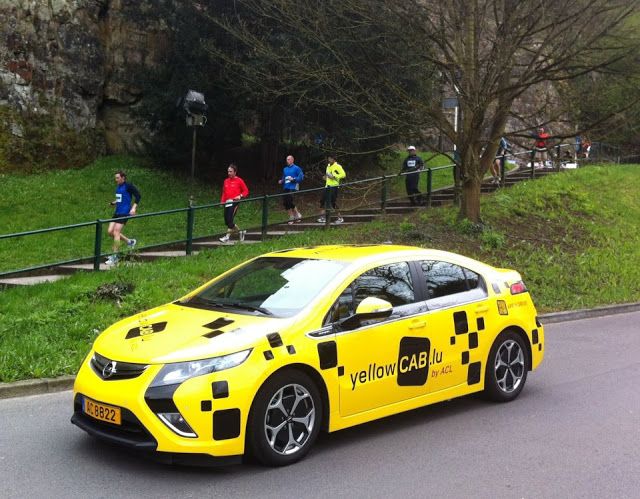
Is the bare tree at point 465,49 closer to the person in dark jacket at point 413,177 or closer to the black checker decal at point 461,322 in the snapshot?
the person in dark jacket at point 413,177

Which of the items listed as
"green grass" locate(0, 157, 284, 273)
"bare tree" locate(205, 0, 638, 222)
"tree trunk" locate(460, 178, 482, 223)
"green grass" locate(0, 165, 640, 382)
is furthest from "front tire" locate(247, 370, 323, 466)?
"tree trunk" locate(460, 178, 482, 223)

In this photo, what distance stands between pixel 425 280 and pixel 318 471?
2092mm

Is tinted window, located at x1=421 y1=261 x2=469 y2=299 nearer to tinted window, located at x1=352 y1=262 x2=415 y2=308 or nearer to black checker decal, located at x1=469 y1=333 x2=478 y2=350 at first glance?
tinted window, located at x1=352 y1=262 x2=415 y2=308

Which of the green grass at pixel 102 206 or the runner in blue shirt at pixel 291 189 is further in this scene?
the runner in blue shirt at pixel 291 189

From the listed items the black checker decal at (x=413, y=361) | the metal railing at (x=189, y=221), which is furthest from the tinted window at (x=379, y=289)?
the metal railing at (x=189, y=221)

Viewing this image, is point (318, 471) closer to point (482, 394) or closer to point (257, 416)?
point (257, 416)

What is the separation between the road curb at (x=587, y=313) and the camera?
11945mm

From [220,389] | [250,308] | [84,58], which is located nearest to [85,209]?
[84,58]

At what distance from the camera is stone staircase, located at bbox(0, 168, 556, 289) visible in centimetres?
1152

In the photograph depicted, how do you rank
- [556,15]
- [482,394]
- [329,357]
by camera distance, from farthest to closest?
1. [556,15]
2. [482,394]
3. [329,357]

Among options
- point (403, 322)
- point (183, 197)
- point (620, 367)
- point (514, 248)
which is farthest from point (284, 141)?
point (403, 322)

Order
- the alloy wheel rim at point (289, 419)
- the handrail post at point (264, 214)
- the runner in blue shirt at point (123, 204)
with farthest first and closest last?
the handrail post at point (264, 214) < the runner in blue shirt at point (123, 204) < the alloy wheel rim at point (289, 419)

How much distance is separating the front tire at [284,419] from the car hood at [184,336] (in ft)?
1.21

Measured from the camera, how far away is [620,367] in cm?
831
